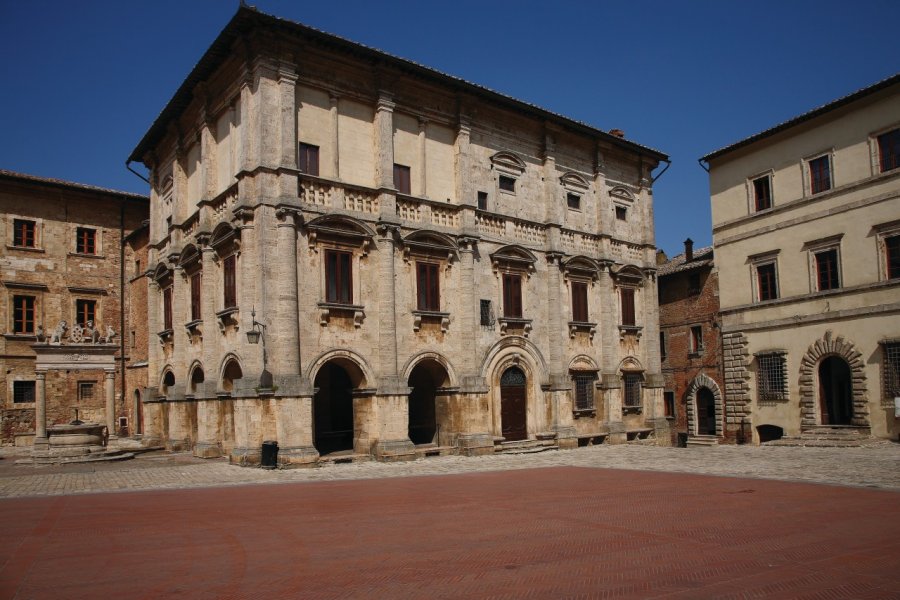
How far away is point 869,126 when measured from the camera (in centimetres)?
2697

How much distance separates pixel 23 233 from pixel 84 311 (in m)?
4.56

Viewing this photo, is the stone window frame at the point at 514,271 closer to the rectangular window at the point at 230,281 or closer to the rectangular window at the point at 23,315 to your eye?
the rectangular window at the point at 230,281

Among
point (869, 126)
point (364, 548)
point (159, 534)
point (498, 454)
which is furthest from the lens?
point (869, 126)

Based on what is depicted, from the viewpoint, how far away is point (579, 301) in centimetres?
2941

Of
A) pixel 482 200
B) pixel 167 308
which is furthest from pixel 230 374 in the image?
pixel 482 200

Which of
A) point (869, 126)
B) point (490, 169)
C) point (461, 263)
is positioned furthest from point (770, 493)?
point (869, 126)

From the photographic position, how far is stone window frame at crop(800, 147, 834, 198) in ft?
92.7

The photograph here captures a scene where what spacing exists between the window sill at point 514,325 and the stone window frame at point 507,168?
505 centimetres

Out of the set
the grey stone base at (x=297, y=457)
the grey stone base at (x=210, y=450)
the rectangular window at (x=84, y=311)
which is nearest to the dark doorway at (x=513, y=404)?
the grey stone base at (x=297, y=457)

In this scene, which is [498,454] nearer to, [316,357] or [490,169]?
[316,357]

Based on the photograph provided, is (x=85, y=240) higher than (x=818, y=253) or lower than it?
higher

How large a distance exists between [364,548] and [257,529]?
2422mm

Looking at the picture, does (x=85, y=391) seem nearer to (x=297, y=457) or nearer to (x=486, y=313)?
(x=297, y=457)

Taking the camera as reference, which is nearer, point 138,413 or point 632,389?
point 632,389
